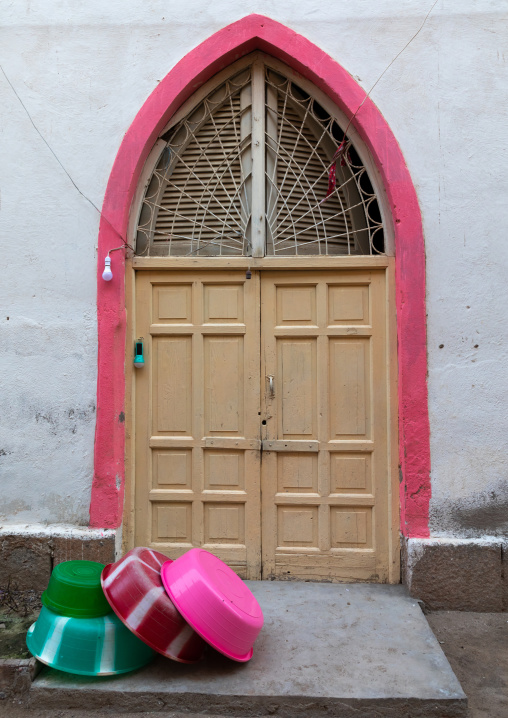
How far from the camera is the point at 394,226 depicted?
3.82 metres

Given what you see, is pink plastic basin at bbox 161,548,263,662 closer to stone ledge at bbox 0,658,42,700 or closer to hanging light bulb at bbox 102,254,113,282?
stone ledge at bbox 0,658,42,700

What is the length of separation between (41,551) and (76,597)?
1.05 metres

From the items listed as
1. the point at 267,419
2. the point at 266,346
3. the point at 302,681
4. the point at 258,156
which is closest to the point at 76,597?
the point at 302,681

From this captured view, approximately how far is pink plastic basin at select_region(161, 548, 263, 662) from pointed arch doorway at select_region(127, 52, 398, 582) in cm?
101

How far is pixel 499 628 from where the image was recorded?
3.45m

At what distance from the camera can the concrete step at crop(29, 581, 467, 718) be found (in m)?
2.67

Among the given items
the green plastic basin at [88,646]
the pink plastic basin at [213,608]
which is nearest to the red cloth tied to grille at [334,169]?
the pink plastic basin at [213,608]

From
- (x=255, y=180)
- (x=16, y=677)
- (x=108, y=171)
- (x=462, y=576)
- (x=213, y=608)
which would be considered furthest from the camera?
(x=255, y=180)

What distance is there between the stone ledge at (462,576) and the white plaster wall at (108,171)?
0.15 m

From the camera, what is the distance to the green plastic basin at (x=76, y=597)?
2846 mm

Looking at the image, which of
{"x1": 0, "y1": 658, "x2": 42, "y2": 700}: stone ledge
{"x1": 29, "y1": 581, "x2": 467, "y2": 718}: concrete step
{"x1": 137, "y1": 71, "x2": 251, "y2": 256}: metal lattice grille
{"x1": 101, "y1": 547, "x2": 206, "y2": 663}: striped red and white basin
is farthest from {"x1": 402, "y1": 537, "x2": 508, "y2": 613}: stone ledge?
{"x1": 137, "y1": 71, "x2": 251, "y2": 256}: metal lattice grille

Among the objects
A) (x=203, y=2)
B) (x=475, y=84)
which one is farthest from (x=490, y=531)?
(x=203, y=2)

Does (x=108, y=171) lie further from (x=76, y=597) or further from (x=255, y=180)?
(x=76, y=597)

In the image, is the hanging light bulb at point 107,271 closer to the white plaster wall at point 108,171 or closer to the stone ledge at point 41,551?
the white plaster wall at point 108,171
